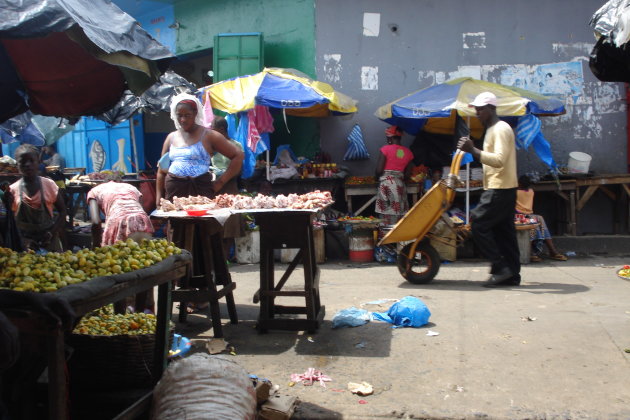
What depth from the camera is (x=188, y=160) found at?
5898mm

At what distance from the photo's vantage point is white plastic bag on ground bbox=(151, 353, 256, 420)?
2.97 m

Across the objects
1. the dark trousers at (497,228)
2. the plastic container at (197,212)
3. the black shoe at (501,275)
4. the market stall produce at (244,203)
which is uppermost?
the market stall produce at (244,203)

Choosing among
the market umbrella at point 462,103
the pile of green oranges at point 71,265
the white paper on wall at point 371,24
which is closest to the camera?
the pile of green oranges at point 71,265

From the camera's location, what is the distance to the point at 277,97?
9492 millimetres

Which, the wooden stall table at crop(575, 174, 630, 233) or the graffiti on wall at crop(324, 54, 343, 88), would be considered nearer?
the wooden stall table at crop(575, 174, 630, 233)

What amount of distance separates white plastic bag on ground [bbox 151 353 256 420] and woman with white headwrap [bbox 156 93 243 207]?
9.54 ft

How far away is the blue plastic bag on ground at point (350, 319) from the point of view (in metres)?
5.46

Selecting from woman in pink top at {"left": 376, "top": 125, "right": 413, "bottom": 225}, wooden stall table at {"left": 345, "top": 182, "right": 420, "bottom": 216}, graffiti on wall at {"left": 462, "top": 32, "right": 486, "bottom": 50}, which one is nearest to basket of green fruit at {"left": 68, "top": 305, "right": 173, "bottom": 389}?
woman in pink top at {"left": 376, "top": 125, "right": 413, "bottom": 225}

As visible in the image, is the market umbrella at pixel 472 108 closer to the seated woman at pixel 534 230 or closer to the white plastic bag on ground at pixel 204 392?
the seated woman at pixel 534 230

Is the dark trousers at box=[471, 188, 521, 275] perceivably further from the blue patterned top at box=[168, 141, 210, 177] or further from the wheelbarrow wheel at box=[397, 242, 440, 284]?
the blue patterned top at box=[168, 141, 210, 177]

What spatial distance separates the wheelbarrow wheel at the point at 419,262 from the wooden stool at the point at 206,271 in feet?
8.57

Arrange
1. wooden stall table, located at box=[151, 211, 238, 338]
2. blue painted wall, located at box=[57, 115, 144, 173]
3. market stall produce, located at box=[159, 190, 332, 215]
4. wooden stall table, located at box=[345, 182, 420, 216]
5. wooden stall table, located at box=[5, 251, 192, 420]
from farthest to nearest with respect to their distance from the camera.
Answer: blue painted wall, located at box=[57, 115, 144, 173], wooden stall table, located at box=[345, 182, 420, 216], market stall produce, located at box=[159, 190, 332, 215], wooden stall table, located at box=[151, 211, 238, 338], wooden stall table, located at box=[5, 251, 192, 420]

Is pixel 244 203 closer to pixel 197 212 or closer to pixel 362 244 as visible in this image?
pixel 197 212

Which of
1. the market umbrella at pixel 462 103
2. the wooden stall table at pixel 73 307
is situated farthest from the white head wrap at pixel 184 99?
the market umbrella at pixel 462 103
